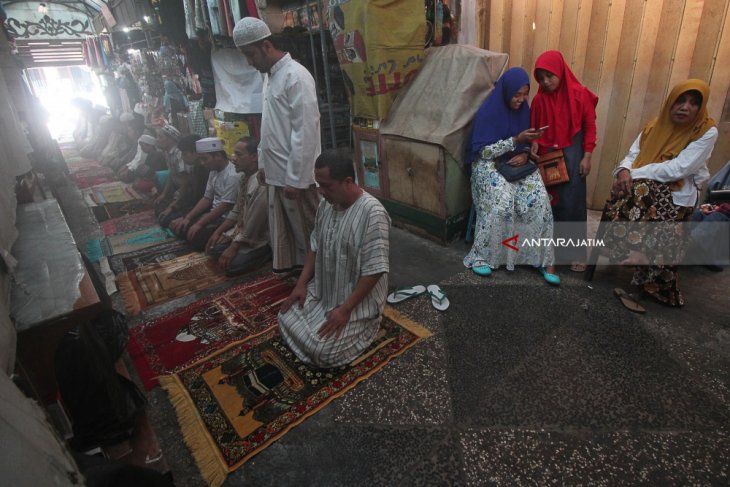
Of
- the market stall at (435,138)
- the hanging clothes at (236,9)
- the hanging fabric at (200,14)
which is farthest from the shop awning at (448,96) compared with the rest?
the hanging fabric at (200,14)

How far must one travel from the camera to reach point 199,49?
5.48 m

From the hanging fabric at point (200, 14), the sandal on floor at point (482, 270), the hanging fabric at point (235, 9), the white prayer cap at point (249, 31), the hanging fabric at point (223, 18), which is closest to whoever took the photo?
the white prayer cap at point (249, 31)

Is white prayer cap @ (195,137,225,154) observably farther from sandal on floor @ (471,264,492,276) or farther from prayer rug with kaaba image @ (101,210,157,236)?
sandal on floor @ (471,264,492,276)

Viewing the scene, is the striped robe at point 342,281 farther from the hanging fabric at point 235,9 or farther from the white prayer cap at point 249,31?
the hanging fabric at point 235,9

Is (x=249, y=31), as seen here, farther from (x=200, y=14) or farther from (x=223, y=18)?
(x=200, y=14)

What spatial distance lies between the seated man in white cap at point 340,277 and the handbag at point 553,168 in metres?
1.77

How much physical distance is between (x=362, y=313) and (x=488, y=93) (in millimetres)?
2412

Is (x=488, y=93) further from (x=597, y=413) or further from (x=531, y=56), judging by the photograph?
(x=597, y=413)

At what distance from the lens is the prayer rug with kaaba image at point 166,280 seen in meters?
3.25

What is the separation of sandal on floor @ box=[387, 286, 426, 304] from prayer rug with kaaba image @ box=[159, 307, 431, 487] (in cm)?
32

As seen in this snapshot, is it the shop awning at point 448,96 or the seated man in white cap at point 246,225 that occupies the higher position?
the shop awning at point 448,96

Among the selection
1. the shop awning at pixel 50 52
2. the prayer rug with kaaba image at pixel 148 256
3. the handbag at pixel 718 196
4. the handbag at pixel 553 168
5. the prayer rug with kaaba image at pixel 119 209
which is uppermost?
the shop awning at pixel 50 52

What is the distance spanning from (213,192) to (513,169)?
2974 mm

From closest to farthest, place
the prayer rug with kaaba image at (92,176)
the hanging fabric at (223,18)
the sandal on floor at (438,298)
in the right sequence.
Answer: the sandal on floor at (438,298), the hanging fabric at (223,18), the prayer rug with kaaba image at (92,176)
